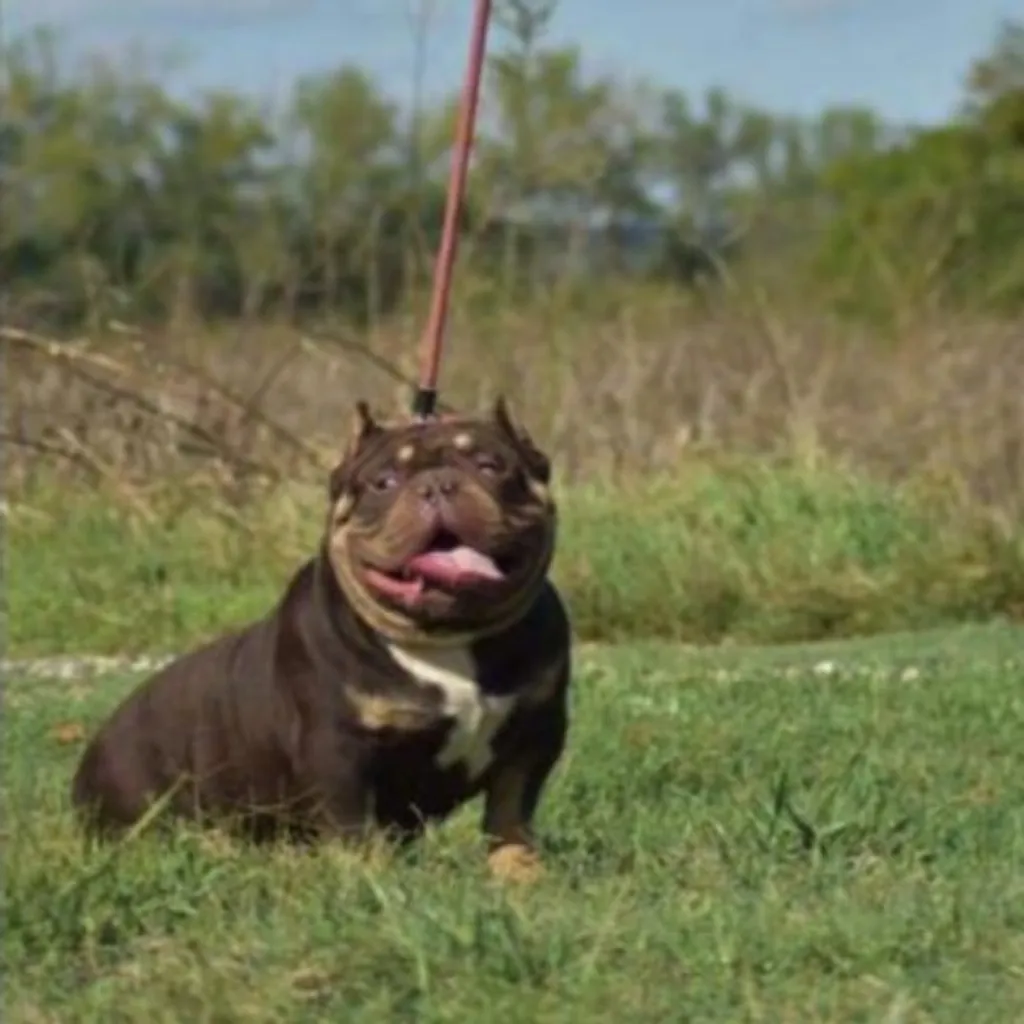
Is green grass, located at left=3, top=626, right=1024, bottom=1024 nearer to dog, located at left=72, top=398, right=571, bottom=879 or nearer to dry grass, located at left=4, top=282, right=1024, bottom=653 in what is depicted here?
dog, located at left=72, top=398, right=571, bottom=879

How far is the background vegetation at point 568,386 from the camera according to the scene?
14703 millimetres

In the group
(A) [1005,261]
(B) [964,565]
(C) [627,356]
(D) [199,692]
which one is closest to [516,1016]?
(D) [199,692]

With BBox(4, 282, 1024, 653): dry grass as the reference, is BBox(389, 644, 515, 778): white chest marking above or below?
above

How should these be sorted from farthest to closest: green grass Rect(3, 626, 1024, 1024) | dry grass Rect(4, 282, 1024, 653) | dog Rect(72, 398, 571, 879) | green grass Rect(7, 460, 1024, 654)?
dry grass Rect(4, 282, 1024, 653) < green grass Rect(7, 460, 1024, 654) < dog Rect(72, 398, 571, 879) < green grass Rect(3, 626, 1024, 1024)

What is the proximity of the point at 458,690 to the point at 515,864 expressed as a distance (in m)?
0.35

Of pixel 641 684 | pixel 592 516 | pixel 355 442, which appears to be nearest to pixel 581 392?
pixel 592 516

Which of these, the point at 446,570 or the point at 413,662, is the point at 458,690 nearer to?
the point at 413,662

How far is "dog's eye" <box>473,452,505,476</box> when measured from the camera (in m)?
6.30

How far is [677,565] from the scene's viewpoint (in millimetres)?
14594

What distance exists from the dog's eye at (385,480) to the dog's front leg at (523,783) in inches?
21.2

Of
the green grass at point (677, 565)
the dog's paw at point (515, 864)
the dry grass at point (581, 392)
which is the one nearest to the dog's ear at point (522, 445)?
the dog's paw at point (515, 864)

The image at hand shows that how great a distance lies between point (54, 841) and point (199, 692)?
630 mm

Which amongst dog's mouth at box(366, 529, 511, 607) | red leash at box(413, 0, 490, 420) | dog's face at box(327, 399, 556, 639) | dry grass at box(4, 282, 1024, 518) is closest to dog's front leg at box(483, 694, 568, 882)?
dog's face at box(327, 399, 556, 639)

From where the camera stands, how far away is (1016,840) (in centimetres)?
681
